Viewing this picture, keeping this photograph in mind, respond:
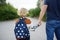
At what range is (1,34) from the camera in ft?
11.3

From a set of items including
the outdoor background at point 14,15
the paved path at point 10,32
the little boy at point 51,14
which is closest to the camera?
the little boy at point 51,14

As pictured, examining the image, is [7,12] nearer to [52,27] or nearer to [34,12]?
[34,12]

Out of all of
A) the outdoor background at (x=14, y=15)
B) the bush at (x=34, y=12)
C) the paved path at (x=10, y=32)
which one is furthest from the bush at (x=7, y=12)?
the bush at (x=34, y=12)

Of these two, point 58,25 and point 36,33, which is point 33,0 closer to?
point 36,33

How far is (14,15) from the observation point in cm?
324

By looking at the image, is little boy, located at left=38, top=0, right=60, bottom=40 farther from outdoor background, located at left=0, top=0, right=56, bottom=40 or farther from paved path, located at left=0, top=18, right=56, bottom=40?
paved path, located at left=0, top=18, right=56, bottom=40

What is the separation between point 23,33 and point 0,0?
0.87m

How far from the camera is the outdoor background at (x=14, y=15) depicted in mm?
3191

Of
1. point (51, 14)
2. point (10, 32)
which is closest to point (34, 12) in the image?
point (10, 32)

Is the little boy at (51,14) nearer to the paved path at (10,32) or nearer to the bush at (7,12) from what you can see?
the paved path at (10,32)

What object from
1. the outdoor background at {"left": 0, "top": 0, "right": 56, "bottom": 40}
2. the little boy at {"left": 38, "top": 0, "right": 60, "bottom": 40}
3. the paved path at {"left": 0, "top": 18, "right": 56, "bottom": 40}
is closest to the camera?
the little boy at {"left": 38, "top": 0, "right": 60, "bottom": 40}

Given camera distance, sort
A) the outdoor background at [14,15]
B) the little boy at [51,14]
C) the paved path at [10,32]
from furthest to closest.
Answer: the paved path at [10,32]
the outdoor background at [14,15]
the little boy at [51,14]

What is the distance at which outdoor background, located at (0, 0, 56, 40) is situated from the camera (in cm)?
319

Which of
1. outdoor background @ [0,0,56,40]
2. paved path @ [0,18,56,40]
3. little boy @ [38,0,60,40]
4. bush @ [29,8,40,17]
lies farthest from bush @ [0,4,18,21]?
little boy @ [38,0,60,40]
